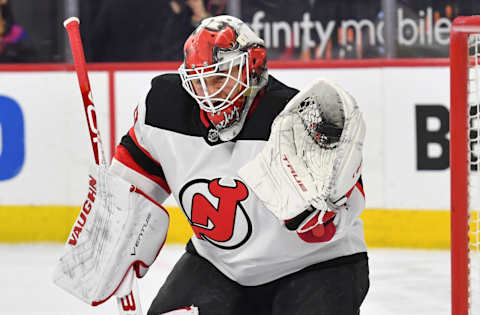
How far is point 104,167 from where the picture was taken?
1961 mm

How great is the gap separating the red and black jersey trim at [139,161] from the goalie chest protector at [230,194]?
3cm

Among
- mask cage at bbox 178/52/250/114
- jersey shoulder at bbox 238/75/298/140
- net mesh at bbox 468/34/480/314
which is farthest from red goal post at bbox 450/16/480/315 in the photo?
mask cage at bbox 178/52/250/114

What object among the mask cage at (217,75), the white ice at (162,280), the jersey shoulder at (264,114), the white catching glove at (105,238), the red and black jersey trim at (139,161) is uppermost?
the mask cage at (217,75)

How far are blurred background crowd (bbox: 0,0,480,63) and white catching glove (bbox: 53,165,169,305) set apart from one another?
8.10ft

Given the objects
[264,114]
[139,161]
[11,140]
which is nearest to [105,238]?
[139,161]

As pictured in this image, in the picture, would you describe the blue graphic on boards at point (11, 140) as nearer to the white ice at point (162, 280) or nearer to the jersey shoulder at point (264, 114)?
the white ice at point (162, 280)

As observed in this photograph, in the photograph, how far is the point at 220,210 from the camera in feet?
6.34

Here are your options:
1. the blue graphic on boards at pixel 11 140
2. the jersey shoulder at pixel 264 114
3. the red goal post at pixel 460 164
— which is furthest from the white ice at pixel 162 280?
the jersey shoulder at pixel 264 114

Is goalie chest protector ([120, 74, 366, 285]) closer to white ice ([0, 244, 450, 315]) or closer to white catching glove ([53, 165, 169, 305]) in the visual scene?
white catching glove ([53, 165, 169, 305])

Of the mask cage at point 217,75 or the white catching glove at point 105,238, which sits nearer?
the mask cage at point 217,75

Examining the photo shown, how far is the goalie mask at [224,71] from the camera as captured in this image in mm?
1871

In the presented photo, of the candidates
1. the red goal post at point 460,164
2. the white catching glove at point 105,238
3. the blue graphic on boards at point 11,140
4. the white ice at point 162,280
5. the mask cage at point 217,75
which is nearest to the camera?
the mask cage at point 217,75

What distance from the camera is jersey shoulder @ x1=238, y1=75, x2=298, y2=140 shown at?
6.29 feet

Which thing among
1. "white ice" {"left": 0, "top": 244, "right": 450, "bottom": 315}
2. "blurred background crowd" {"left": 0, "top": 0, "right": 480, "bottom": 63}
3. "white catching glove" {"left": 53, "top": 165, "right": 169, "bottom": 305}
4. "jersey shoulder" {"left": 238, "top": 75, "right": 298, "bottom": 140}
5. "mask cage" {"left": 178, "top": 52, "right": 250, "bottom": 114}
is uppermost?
"blurred background crowd" {"left": 0, "top": 0, "right": 480, "bottom": 63}
